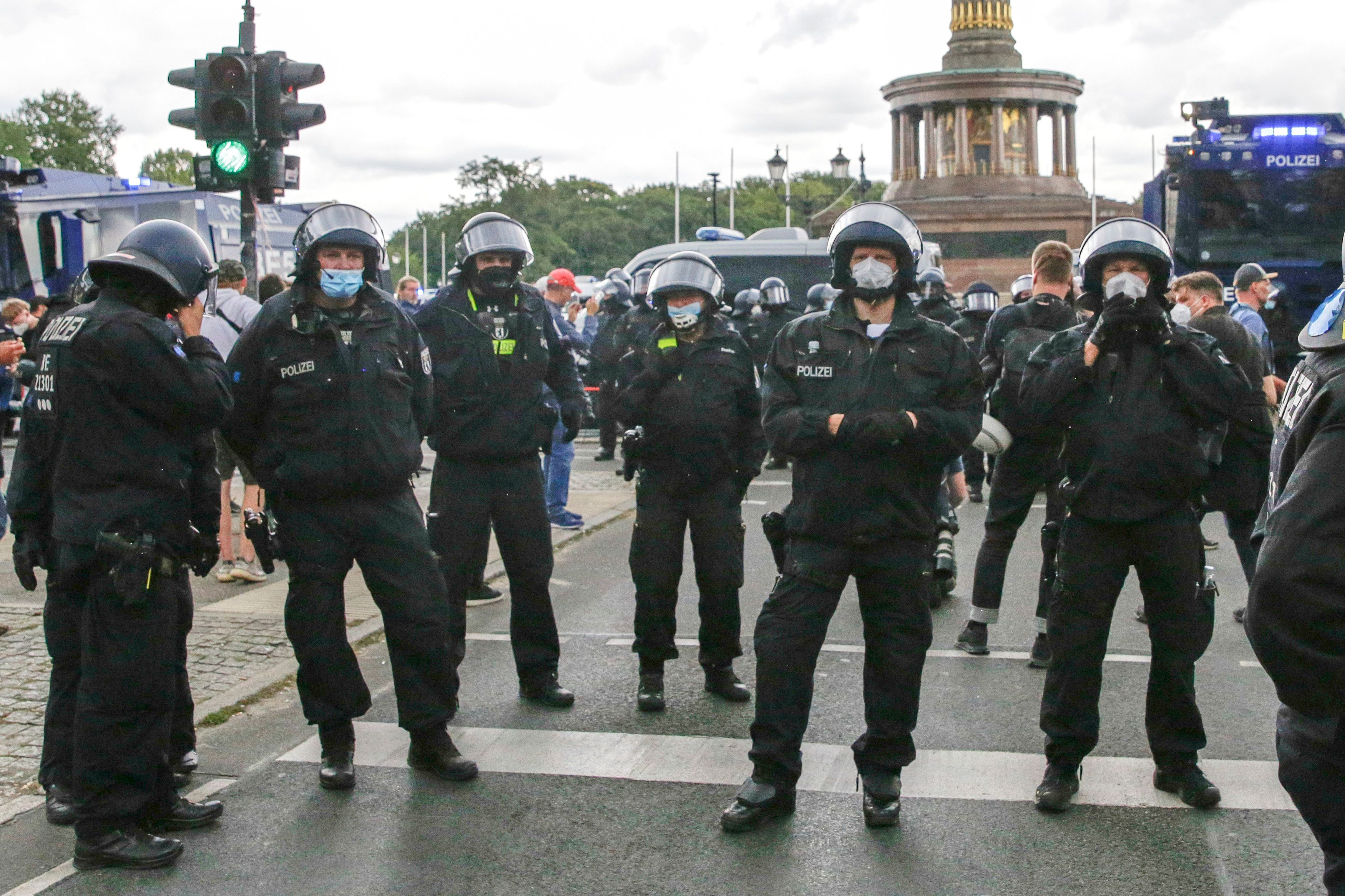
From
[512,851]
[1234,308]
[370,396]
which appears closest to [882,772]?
[512,851]

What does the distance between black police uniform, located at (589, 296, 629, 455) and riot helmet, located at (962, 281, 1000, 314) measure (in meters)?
3.04

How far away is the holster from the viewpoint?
→ 437cm

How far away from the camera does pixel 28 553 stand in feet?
15.3

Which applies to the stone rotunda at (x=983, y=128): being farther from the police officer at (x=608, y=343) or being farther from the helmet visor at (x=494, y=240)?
the helmet visor at (x=494, y=240)

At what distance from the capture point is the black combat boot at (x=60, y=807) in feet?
15.5

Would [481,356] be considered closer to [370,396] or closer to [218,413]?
[370,396]

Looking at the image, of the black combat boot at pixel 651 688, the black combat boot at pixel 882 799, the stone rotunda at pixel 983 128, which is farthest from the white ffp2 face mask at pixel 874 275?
the stone rotunda at pixel 983 128

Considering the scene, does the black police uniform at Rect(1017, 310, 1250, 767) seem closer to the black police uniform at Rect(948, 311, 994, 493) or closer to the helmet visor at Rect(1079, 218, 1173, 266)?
the helmet visor at Rect(1079, 218, 1173, 266)

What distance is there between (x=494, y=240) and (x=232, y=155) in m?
3.39

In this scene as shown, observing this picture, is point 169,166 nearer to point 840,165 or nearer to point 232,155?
point 840,165

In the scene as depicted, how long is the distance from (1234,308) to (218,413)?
7.92m

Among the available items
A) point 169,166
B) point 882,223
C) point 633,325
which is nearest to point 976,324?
point 633,325

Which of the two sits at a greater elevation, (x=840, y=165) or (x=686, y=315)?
(x=840, y=165)

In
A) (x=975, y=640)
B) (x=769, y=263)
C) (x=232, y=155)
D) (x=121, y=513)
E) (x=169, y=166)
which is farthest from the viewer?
(x=169, y=166)
